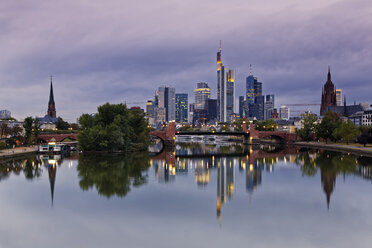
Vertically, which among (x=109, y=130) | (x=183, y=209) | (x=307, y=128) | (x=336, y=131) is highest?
(x=307, y=128)

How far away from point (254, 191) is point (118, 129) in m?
43.0

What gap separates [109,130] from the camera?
231 ft

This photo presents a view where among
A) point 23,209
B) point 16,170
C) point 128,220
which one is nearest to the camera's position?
point 128,220

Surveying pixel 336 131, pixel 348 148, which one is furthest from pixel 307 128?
pixel 348 148

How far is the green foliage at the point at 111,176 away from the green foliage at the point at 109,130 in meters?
13.3

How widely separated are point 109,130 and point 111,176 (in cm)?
2895

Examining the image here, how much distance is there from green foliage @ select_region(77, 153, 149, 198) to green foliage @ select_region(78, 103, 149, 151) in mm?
13338

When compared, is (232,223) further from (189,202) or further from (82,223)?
(82,223)

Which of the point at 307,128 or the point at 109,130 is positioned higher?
the point at 307,128

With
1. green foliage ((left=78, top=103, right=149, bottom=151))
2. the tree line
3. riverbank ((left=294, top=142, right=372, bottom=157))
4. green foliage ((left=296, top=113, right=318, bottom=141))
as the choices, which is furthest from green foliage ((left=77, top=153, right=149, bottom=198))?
green foliage ((left=296, top=113, right=318, bottom=141))

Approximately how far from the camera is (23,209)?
1091 inches

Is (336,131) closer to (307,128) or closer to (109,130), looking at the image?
(307,128)

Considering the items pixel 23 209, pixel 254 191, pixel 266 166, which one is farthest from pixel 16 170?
pixel 266 166

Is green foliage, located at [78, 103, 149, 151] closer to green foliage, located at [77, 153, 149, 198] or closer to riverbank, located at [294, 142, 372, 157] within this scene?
green foliage, located at [77, 153, 149, 198]
